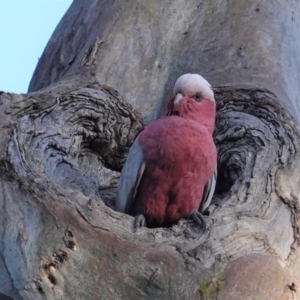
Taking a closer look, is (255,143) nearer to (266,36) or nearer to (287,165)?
(287,165)

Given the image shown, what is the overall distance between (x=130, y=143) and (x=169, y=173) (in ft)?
1.73

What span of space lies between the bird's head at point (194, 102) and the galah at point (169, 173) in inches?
3.0

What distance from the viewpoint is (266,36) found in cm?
389

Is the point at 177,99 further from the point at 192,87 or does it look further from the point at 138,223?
the point at 138,223

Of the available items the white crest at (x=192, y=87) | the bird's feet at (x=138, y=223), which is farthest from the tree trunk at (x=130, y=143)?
the white crest at (x=192, y=87)

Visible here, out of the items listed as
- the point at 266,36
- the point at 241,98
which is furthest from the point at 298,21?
the point at 241,98

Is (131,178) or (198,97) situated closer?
(131,178)

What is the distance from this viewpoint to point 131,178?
3.06m

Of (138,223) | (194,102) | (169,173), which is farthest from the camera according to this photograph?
(194,102)

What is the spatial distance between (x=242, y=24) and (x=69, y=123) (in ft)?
4.13

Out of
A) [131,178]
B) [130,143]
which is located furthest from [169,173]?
[130,143]

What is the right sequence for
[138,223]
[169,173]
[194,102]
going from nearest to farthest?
[138,223], [169,173], [194,102]

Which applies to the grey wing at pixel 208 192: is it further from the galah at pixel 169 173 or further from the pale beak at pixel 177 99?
the pale beak at pixel 177 99

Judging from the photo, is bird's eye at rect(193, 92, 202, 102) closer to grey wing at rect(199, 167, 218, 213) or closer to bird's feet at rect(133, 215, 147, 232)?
grey wing at rect(199, 167, 218, 213)
